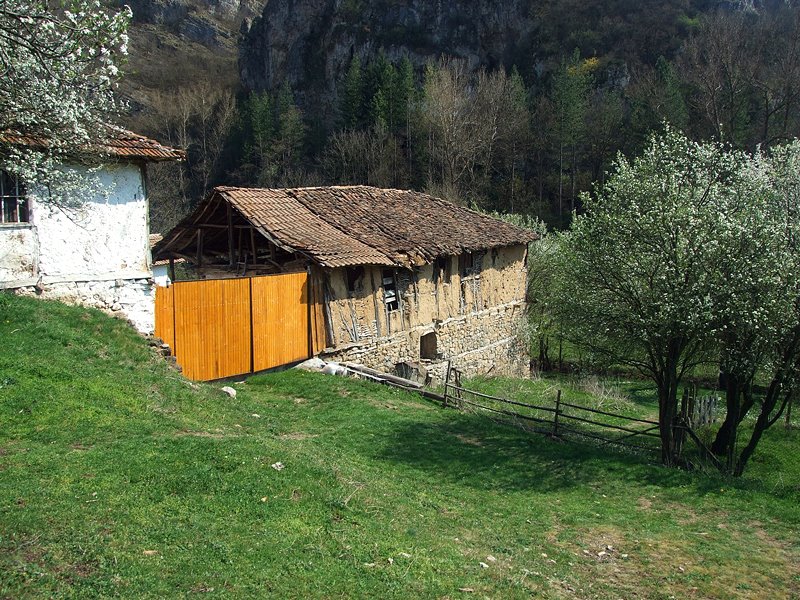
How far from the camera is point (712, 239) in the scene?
1384cm

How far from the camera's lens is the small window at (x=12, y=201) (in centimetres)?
1357

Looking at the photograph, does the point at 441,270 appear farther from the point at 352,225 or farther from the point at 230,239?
the point at 230,239

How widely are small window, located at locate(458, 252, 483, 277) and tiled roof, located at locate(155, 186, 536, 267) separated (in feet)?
2.29

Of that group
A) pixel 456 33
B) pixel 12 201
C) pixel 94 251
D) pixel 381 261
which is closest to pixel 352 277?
pixel 381 261

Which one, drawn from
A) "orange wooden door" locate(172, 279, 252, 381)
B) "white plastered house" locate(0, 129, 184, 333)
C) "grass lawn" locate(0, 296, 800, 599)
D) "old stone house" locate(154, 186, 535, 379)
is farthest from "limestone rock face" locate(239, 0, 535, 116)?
"grass lawn" locate(0, 296, 800, 599)

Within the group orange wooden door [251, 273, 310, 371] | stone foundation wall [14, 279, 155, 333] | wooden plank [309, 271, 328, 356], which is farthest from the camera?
wooden plank [309, 271, 328, 356]

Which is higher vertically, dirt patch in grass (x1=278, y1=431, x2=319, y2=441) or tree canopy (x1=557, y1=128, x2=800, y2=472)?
tree canopy (x1=557, y1=128, x2=800, y2=472)

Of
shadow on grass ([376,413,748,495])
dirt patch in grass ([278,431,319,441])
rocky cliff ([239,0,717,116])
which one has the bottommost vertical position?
shadow on grass ([376,413,748,495])

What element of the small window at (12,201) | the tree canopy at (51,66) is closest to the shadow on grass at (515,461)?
the tree canopy at (51,66)

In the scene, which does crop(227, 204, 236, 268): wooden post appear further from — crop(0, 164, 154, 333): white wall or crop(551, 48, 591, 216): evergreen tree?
Result: crop(551, 48, 591, 216): evergreen tree

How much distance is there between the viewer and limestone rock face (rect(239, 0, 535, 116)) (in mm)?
75750

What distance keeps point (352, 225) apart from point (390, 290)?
2598 millimetres

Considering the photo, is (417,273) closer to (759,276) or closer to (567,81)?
(759,276)

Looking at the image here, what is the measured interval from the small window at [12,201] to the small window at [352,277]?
8.68 metres
